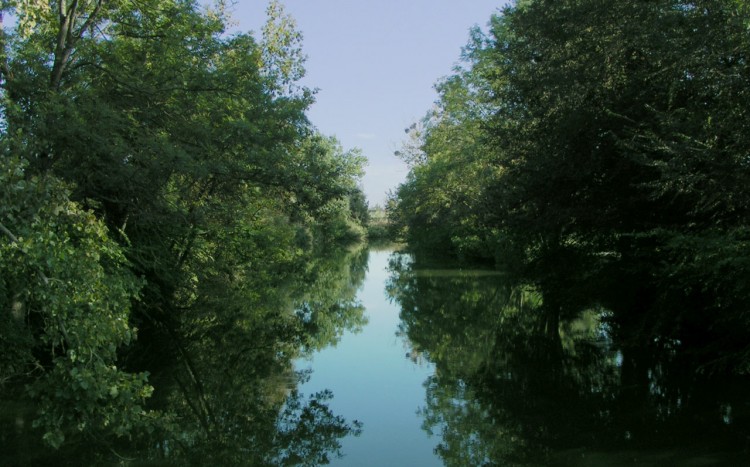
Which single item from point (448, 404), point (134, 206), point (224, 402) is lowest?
point (224, 402)

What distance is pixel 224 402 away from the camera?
32.4 ft

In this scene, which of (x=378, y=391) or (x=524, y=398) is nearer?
(x=524, y=398)

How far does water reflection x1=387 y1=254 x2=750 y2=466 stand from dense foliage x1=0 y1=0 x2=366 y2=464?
2.07 meters

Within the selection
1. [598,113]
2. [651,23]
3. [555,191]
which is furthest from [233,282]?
[651,23]

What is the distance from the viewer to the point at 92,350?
5.73 m

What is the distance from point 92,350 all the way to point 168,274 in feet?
25.6

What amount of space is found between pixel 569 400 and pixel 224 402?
5313 mm

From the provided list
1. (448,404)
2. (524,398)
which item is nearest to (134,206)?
(448,404)

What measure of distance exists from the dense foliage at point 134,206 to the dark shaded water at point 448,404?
15 centimetres

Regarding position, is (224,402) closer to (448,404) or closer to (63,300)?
(448,404)

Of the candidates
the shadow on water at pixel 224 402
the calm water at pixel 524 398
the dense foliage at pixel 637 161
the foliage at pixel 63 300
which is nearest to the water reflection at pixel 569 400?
the calm water at pixel 524 398

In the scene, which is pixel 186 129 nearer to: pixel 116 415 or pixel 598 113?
pixel 116 415

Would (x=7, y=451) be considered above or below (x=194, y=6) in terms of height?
below

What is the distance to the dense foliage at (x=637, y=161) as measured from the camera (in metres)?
8.84
